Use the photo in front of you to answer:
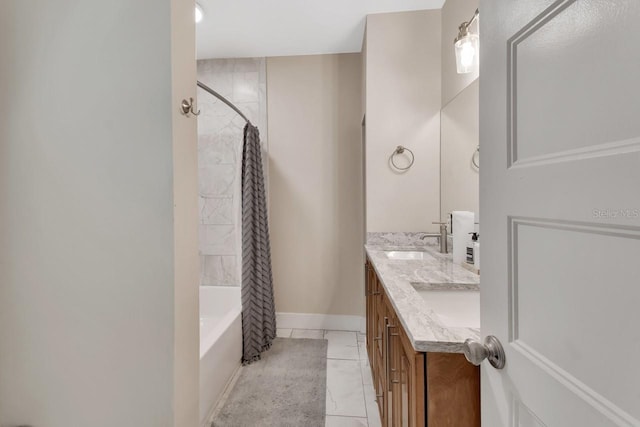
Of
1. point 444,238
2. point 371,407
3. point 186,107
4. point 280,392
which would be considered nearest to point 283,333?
point 280,392

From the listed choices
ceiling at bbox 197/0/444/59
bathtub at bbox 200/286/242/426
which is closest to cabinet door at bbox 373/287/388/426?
bathtub at bbox 200/286/242/426

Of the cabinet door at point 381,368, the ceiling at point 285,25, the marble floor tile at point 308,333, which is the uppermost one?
the ceiling at point 285,25

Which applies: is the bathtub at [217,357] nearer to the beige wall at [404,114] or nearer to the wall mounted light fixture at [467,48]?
the beige wall at [404,114]

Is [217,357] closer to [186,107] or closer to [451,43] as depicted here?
[186,107]

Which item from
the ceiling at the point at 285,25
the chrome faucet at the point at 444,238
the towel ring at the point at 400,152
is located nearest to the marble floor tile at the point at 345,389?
the chrome faucet at the point at 444,238

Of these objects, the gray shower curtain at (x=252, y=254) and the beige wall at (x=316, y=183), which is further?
the beige wall at (x=316, y=183)

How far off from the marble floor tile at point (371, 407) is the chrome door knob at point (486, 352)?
1.33 m

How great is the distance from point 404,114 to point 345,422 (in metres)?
2.07

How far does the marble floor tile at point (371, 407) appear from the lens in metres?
1.67

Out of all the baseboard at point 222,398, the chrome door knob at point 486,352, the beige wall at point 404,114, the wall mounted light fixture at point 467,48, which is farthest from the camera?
the beige wall at point 404,114

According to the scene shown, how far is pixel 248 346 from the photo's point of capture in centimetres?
229

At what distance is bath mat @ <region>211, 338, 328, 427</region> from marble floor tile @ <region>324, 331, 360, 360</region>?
0.09m

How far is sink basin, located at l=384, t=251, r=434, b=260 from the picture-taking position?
79.4 inches

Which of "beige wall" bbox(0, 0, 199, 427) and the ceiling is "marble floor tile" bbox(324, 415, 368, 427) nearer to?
"beige wall" bbox(0, 0, 199, 427)
